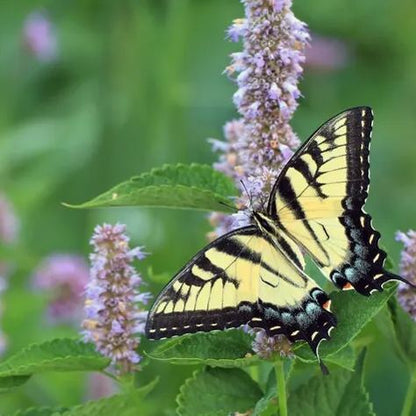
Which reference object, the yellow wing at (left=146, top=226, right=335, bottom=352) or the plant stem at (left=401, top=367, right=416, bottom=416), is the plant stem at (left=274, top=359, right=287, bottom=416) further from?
the plant stem at (left=401, top=367, right=416, bottom=416)

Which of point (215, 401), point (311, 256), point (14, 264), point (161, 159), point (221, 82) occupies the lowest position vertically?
point (215, 401)

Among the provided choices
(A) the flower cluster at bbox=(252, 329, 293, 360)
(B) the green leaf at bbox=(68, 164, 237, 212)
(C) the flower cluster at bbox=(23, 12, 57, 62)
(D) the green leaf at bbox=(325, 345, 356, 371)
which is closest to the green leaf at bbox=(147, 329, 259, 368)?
(A) the flower cluster at bbox=(252, 329, 293, 360)

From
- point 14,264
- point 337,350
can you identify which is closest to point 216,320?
point 337,350

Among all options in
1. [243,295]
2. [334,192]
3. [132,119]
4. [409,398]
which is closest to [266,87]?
[334,192]

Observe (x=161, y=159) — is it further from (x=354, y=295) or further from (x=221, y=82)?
(x=354, y=295)

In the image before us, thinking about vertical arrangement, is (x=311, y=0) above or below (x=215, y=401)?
above

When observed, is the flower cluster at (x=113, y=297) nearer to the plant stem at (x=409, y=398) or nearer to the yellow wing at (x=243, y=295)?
the yellow wing at (x=243, y=295)

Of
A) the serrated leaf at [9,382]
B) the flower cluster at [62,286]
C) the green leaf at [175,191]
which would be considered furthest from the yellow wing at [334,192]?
the flower cluster at [62,286]
